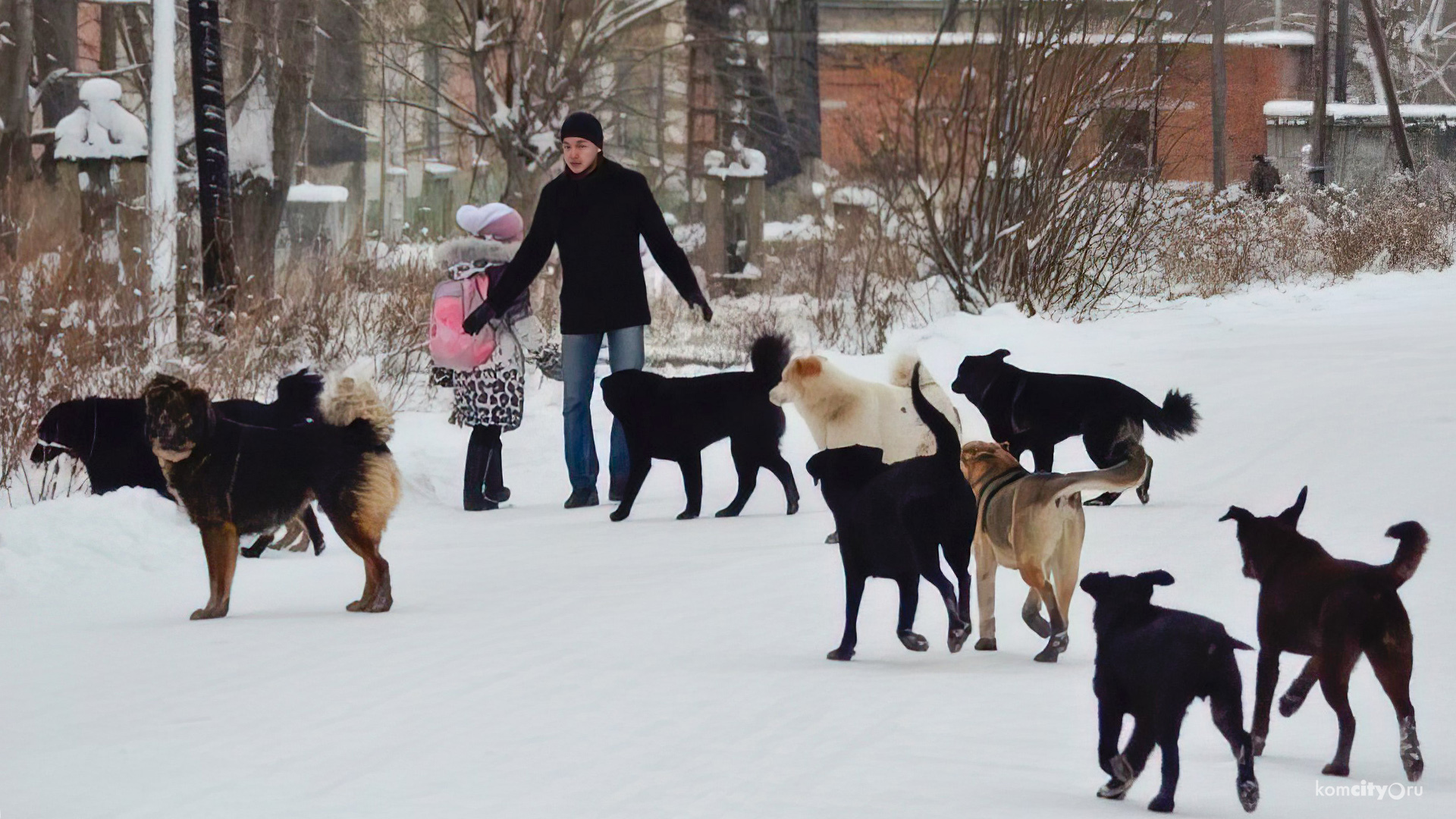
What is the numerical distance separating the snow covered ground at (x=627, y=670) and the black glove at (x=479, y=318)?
2.97 ft

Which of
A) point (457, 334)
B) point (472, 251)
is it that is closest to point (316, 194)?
point (472, 251)

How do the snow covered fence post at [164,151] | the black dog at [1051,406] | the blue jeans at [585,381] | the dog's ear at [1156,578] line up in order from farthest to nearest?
the snow covered fence post at [164,151] < the blue jeans at [585,381] < the black dog at [1051,406] < the dog's ear at [1156,578]

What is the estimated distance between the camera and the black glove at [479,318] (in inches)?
317

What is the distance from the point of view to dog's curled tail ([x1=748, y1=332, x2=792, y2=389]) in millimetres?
7480

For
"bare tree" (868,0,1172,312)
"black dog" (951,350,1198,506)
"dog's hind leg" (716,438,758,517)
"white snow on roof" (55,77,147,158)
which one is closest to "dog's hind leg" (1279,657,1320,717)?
"black dog" (951,350,1198,506)

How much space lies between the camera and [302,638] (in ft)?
17.2

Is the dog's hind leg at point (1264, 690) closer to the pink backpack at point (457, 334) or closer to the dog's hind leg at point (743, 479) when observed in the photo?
the dog's hind leg at point (743, 479)

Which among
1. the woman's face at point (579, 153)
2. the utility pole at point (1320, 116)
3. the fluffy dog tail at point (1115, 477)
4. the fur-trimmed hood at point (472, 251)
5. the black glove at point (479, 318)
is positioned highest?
the utility pole at point (1320, 116)

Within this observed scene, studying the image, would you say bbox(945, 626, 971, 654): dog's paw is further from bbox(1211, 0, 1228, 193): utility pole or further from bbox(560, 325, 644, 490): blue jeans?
bbox(1211, 0, 1228, 193): utility pole

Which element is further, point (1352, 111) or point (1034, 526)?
point (1352, 111)

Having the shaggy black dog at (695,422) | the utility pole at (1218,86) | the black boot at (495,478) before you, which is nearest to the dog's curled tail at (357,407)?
the shaggy black dog at (695,422)

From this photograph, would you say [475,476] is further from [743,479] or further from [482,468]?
[743,479]

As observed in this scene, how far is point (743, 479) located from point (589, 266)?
1312mm

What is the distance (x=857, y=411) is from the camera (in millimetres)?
6746
